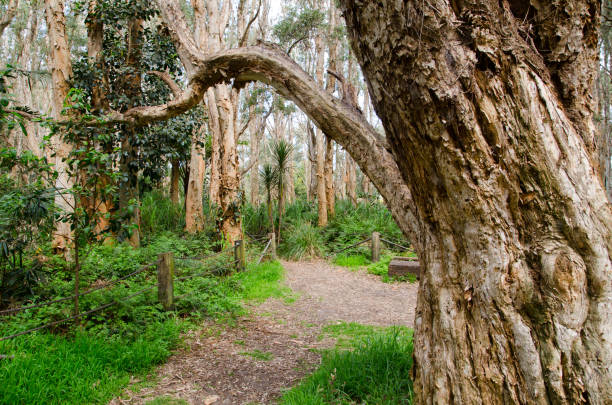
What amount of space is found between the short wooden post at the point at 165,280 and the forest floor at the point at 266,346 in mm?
582

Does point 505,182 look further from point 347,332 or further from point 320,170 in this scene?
point 320,170

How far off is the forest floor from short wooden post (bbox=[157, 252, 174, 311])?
0.58 metres

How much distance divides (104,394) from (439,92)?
3.31m

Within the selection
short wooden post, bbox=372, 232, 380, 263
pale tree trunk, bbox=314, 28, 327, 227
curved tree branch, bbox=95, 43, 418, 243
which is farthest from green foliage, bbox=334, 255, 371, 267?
curved tree branch, bbox=95, 43, 418, 243

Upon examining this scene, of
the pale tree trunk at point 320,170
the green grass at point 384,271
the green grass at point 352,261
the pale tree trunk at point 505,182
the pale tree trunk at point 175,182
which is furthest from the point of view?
the pale tree trunk at point 320,170

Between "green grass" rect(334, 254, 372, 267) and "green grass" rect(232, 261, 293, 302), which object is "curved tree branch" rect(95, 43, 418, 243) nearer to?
"green grass" rect(232, 261, 293, 302)

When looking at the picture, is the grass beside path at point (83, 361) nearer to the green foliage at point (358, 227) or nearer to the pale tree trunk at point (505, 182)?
the pale tree trunk at point (505, 182)

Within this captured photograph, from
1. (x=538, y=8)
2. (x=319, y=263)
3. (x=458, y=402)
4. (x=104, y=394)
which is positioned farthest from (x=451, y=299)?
(x=319, y=263)

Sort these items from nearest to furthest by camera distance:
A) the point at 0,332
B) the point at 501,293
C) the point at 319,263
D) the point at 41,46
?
the point at 501,293, the point at 0,332, the point at 319,263, the point at 41,46

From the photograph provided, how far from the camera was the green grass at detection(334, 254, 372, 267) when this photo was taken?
376 inches

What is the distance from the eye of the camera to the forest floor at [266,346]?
329cm

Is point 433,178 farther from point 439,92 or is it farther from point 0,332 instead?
point 0,332

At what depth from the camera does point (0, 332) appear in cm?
355

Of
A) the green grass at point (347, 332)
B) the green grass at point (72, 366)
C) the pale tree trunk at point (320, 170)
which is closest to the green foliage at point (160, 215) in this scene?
the pale tree trunk at point (320, 170)
